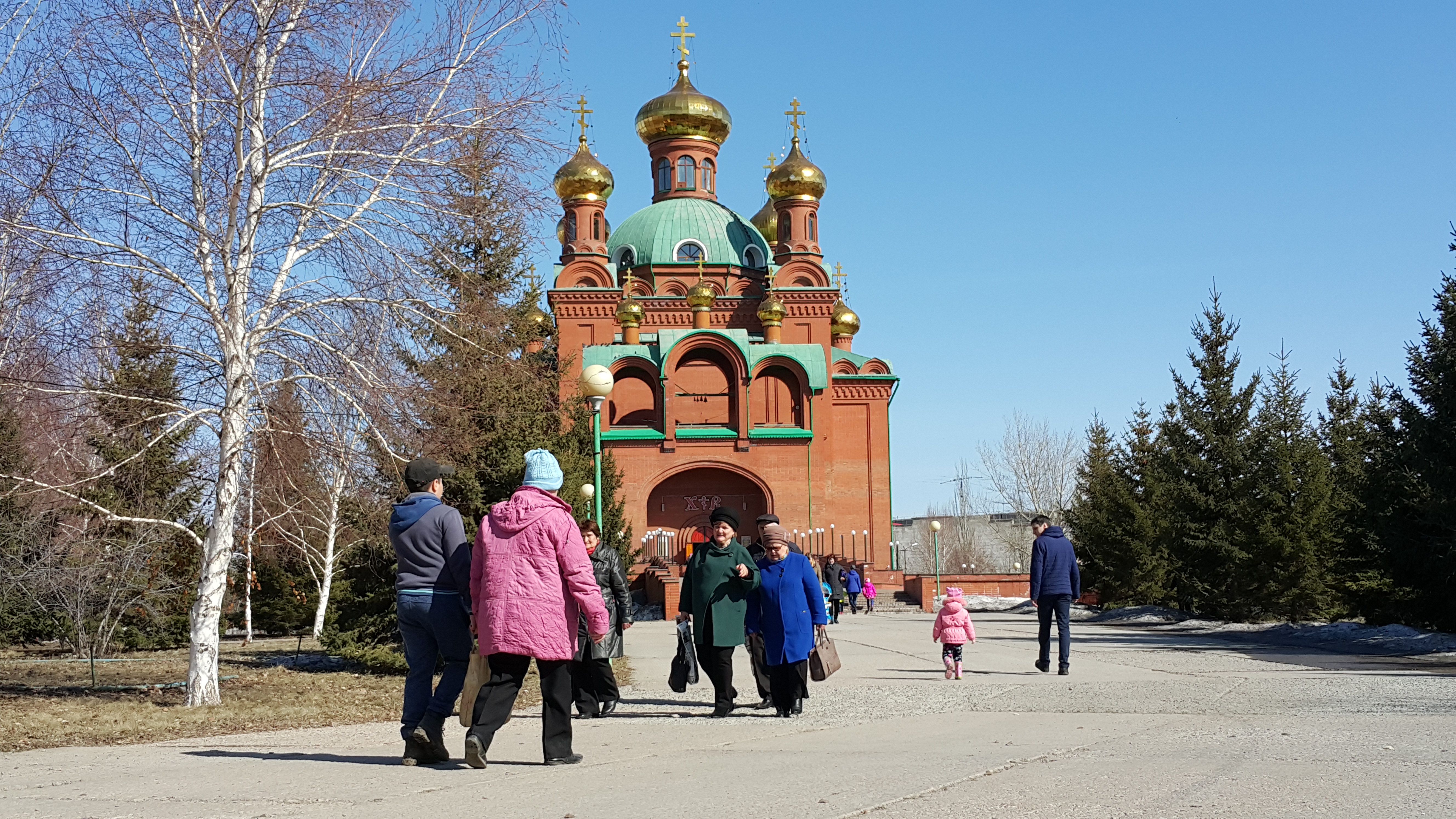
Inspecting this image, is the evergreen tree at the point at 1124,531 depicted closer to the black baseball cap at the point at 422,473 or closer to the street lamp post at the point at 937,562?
the street lamp post at the point at 937,562

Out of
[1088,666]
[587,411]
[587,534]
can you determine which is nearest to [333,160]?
[587,534]

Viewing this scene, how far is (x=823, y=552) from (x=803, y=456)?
3218mm

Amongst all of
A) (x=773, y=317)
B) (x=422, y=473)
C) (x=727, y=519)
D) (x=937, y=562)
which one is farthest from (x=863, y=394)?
(x=422, y=473)

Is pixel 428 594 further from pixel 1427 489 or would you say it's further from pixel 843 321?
pixel 843 321

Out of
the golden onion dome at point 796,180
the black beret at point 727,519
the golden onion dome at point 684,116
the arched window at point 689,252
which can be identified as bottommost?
the black beret at point 727,519

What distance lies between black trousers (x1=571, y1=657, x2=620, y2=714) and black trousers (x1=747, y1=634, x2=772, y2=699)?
113 centimetres

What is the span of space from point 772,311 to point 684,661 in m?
35.1

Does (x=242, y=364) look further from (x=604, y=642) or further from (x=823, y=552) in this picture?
(x=823, y=552)

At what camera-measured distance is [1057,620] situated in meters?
12.6

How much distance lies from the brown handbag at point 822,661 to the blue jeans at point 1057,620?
3200mm

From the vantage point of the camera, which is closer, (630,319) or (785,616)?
(785,616)

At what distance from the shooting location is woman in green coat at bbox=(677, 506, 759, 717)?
31.9 ft

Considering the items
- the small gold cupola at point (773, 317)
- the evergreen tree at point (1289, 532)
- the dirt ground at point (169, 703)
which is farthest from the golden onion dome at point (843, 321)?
the dirt ground at point (169, 703)

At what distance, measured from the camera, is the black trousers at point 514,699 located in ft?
22.1
